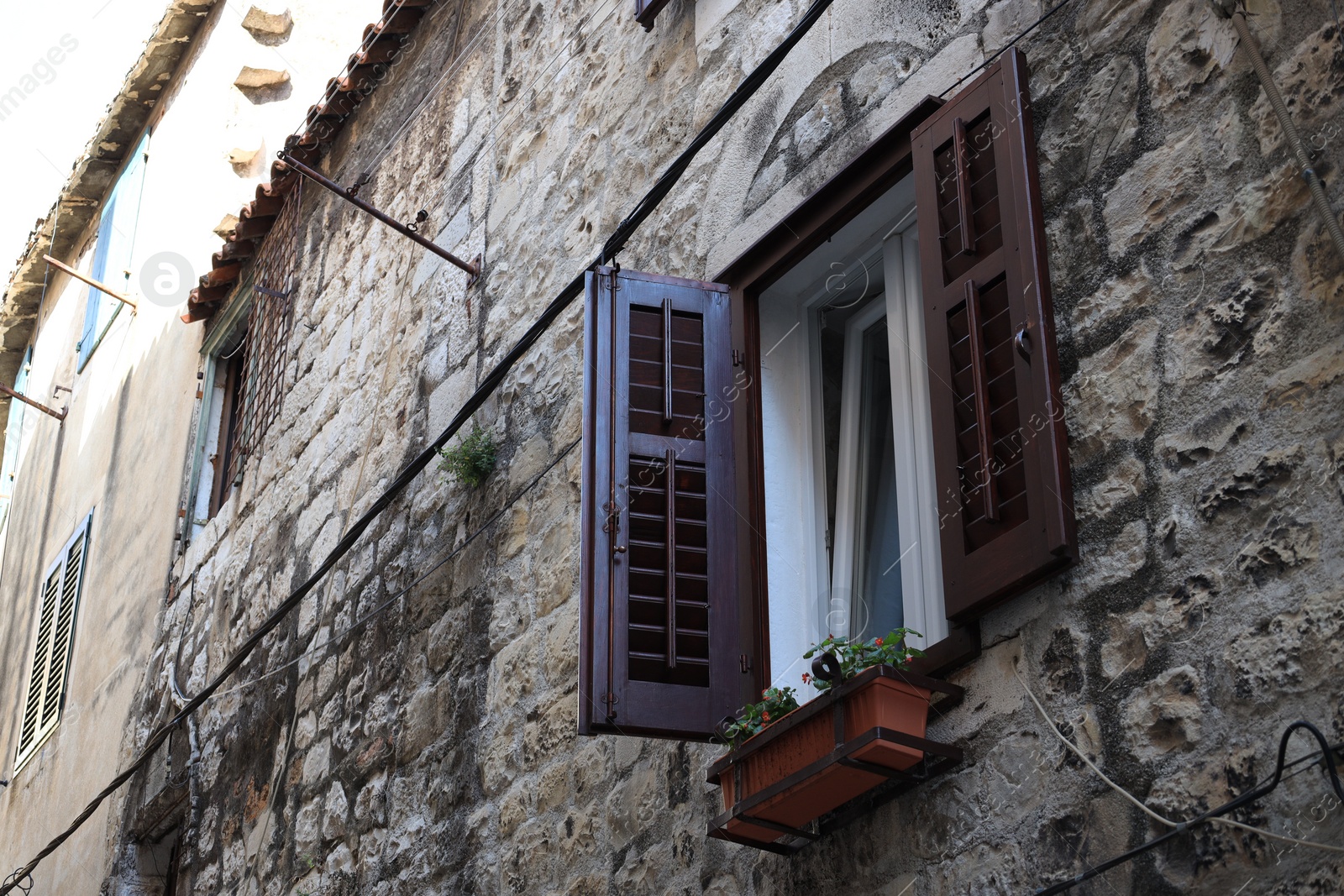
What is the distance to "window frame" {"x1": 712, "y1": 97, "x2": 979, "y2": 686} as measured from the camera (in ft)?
13.4

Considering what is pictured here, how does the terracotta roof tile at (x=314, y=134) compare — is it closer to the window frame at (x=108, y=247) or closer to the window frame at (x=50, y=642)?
the window frame at (x=50, y=642)

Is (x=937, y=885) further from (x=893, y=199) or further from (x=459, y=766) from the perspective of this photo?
(x=459, y=766)

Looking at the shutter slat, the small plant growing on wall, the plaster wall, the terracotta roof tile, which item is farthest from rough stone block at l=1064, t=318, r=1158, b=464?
the shutter slat

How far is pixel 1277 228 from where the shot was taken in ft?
10.00

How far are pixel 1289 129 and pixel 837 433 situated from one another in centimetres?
166

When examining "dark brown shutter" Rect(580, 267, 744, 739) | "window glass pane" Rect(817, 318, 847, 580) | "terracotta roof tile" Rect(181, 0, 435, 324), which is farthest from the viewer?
"terracotta roof tile" Rect(181, 0, 435, 324)

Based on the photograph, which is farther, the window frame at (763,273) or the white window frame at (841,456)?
the window frame at (763,273)

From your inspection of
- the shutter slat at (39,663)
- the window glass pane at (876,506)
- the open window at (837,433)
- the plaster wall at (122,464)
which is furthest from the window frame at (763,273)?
the shutter slat at (39,663)

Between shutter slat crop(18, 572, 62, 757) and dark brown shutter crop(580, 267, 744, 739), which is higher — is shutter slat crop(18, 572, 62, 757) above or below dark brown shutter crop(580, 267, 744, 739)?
above

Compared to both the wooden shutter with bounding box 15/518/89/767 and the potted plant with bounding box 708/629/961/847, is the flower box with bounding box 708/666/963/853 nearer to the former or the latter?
the potted plant with bounding box 708/629/961/847

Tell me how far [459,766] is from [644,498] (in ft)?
5.24

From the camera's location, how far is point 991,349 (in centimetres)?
353

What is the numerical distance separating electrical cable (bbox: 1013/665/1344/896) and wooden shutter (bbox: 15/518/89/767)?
844 cm

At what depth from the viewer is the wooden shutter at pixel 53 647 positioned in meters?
10.4
